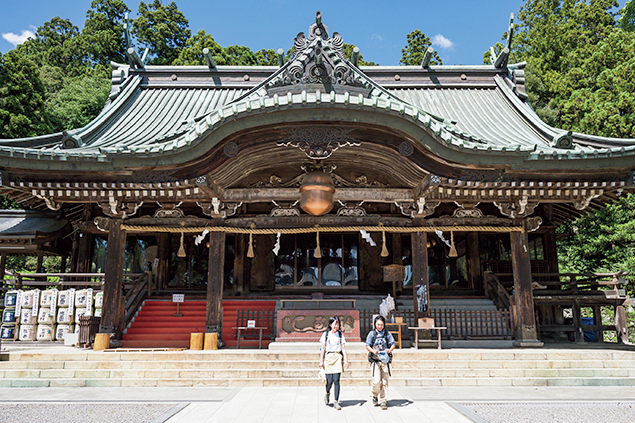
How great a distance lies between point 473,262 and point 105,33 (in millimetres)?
41129

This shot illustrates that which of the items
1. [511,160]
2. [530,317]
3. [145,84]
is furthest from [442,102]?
[145,84]

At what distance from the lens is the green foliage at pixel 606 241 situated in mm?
18031

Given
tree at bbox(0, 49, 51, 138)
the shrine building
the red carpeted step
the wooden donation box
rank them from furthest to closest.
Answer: tree at bbox(0, 49, 51, 138) < the red carpeted step < the wooden donation box < the shrine building

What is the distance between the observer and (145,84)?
1555 centimetres

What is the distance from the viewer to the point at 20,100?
21.8m

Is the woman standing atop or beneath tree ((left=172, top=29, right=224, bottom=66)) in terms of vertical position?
beneath

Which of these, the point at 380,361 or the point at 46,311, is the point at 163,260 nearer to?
the point at 46,311

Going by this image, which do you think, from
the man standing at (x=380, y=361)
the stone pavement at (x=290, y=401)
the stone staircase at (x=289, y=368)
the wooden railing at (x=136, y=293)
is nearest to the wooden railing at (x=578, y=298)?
the stone staircase at (x=289, y=368)

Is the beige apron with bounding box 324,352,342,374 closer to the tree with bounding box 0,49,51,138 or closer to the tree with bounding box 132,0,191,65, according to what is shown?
the tree with bounding box 0,49,51,138

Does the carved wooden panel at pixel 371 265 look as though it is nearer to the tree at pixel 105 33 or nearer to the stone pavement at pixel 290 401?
the stone pavement at pixel 290 401

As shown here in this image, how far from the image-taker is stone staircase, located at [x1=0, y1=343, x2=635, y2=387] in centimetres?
819

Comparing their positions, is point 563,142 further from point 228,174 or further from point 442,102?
point 228,174

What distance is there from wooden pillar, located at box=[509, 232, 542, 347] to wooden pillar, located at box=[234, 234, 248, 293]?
879 cm

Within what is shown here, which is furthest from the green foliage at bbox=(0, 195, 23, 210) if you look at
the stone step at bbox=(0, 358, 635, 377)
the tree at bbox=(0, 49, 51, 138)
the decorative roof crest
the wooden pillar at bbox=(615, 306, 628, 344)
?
the wooden pillar at bbox=(615, 306, 628, 344)
